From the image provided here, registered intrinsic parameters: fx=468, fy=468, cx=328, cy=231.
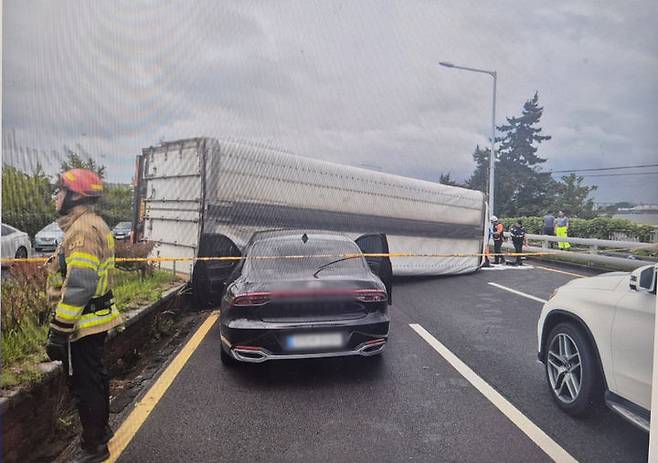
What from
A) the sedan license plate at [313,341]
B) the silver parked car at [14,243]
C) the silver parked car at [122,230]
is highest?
the silver parked car at [122,230]

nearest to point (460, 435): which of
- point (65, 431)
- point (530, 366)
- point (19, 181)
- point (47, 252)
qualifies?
point (530, 366)

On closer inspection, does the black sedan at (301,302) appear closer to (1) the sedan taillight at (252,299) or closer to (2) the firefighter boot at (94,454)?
(1) the sedan taillight at (252,299)

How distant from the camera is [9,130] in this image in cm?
221

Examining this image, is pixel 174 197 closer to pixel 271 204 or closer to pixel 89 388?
pixel 271 204

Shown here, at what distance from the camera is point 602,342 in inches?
104

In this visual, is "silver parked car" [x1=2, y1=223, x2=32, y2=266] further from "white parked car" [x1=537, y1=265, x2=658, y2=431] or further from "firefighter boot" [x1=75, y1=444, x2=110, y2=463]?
"white parked car" [x1=537, y1=265, x2=658, y2=431]

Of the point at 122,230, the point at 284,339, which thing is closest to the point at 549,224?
the point at 284,339

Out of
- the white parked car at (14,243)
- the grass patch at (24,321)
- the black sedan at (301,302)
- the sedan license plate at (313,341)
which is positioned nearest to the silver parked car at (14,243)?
the white parked car at (14,243)

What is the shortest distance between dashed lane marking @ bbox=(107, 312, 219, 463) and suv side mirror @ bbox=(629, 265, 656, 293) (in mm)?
2820

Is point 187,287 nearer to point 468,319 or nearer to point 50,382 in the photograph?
point 50,382

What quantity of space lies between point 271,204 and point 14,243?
139 cm

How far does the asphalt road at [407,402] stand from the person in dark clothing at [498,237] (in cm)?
13

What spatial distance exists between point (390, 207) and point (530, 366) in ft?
5.63

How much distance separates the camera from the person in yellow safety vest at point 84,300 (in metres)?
2.25
